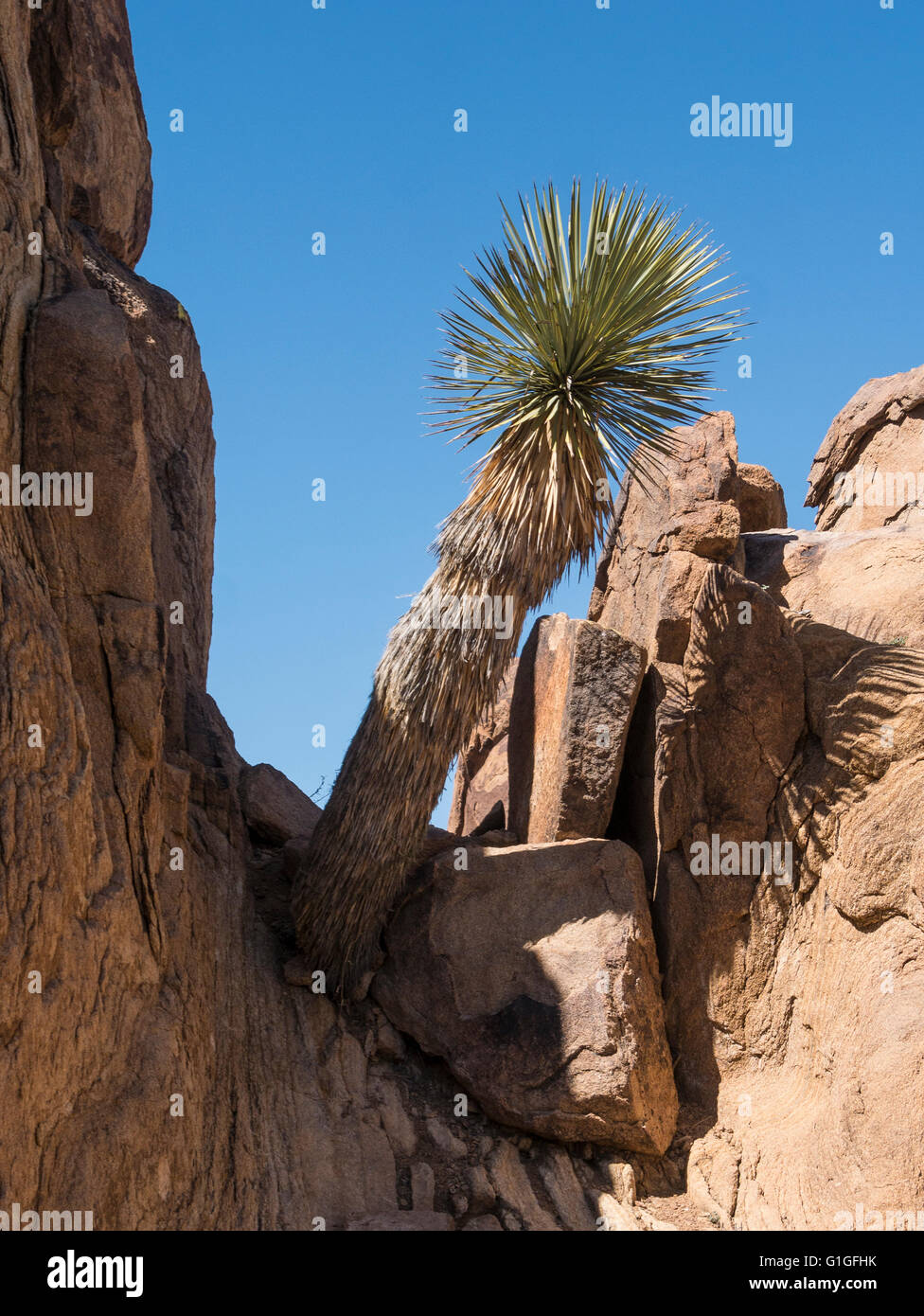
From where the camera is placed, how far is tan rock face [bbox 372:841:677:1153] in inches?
319

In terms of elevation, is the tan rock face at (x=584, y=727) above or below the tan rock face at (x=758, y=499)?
below

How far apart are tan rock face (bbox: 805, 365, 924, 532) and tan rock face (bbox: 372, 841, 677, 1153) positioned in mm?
6286

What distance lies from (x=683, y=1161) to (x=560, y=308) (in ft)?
20.1

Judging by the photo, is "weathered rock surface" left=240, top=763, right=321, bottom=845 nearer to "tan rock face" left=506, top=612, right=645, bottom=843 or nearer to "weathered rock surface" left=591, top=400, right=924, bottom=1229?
"tan rock face" left=506, top=612, right=645, bottom=843

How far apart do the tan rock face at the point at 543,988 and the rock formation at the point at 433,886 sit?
0.09ft

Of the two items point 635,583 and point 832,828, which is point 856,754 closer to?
point 832,828

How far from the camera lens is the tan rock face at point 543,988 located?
8102mm

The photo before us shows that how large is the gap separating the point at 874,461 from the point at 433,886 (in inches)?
328

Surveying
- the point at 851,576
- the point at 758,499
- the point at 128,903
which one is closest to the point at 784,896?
the point at 851,576

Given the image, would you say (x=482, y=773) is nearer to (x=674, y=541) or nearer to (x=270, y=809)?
(x=270, y=809)

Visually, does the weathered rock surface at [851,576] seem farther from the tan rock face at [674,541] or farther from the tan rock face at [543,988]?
the tan rock face at [543,988]

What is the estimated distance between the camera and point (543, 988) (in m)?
8.39

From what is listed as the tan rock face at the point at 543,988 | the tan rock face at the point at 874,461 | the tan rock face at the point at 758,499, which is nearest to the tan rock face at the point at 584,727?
the tan rock face at the point at 543,988

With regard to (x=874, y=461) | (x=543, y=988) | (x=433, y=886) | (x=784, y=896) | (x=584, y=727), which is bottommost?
(x=543, y=988)
